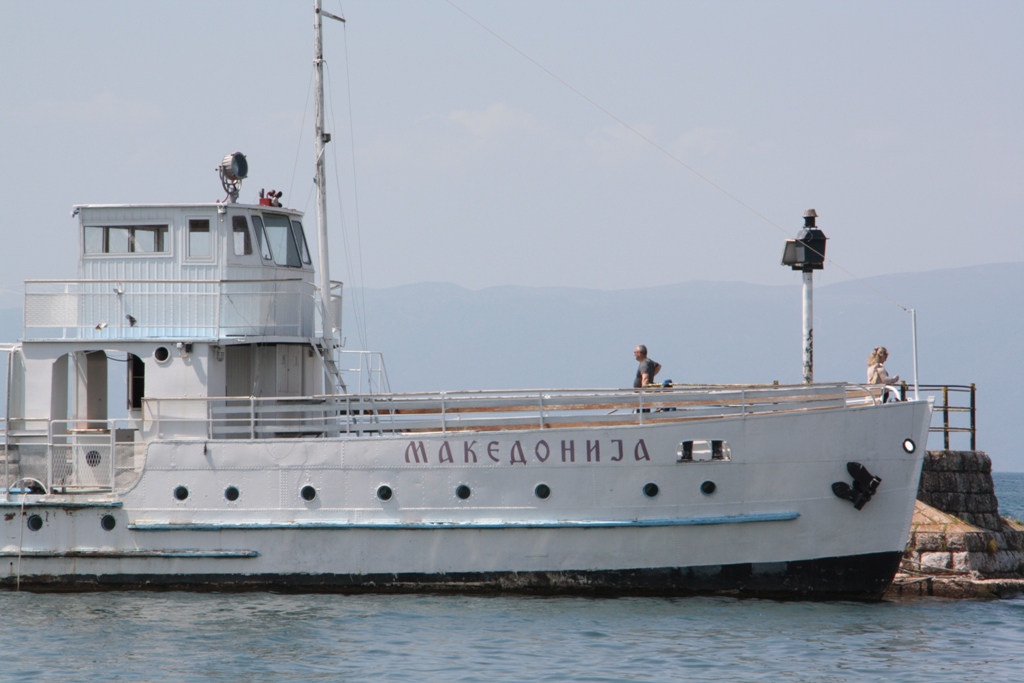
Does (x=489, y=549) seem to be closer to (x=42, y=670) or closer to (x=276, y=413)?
(x=276, y=413)

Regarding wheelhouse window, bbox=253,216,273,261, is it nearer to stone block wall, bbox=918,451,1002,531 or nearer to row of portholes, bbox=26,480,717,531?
row of portholes, bbox=26,480,717,531

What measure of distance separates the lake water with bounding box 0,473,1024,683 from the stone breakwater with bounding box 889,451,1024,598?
26.2 inches

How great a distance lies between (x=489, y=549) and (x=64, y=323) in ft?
23.8

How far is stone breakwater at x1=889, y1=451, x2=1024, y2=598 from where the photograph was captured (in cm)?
1684

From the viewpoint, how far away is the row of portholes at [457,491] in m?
15.1

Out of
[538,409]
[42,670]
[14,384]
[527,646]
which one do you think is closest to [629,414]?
[538,409]

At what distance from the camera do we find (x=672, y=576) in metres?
15.3

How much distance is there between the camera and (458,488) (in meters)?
15.4

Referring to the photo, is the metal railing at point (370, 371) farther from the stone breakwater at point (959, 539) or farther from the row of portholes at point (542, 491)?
the stone breakwater at point (959, 539)

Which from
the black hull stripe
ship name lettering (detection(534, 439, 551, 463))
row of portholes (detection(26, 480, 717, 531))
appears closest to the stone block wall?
the black hull stripe

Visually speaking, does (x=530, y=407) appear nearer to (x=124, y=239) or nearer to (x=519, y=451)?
(x=519, y=451)

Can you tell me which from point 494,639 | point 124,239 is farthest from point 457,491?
point 124,239

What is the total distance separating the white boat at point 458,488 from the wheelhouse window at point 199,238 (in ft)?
2.27

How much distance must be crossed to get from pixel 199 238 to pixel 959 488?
1255 cm
